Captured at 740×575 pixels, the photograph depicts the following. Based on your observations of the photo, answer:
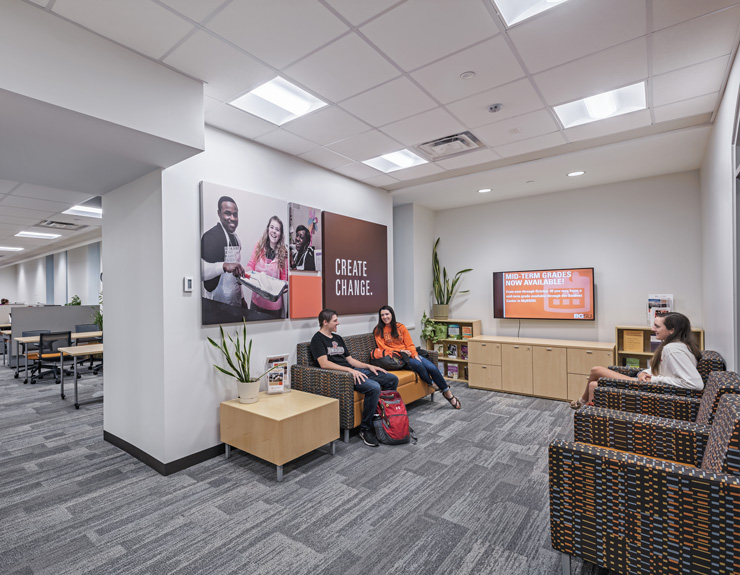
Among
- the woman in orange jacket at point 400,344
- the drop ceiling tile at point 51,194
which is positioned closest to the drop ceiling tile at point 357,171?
the woman in orange jacket at point 400,344

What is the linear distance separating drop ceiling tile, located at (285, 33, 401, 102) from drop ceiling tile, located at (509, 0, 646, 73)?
0.79 m

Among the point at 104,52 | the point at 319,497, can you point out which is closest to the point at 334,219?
the point at 104,52

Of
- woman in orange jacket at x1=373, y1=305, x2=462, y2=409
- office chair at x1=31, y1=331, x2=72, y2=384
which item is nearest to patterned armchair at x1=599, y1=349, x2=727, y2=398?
woman in orange jacket at x1=373, y1=305, x2=462, y2=409

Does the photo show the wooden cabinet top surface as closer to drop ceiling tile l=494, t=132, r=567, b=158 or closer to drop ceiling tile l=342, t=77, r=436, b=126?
drop ceiling tile l=494, t=132, r=567, b=158

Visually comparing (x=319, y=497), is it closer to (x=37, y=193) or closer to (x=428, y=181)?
(x=428, y=181)

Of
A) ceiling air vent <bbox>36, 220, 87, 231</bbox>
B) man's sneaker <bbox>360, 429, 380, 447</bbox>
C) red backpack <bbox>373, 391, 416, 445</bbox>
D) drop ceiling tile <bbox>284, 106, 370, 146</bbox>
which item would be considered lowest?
man's sneaker <bbox>360, 429, 380, 447</bbox>

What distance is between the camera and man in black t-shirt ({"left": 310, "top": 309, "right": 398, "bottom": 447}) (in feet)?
11.3

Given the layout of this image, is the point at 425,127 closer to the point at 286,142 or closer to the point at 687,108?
the point at 286,142

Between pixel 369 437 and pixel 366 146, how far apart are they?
2.66m

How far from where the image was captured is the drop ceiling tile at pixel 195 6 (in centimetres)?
185

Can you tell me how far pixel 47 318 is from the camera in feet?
25.1

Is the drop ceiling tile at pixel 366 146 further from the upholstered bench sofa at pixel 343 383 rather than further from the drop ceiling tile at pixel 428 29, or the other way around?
the upholstered bench sofa at pixel 343 383

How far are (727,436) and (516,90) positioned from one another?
2.36 m

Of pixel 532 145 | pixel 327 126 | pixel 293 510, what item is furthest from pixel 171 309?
pixel 532 145
